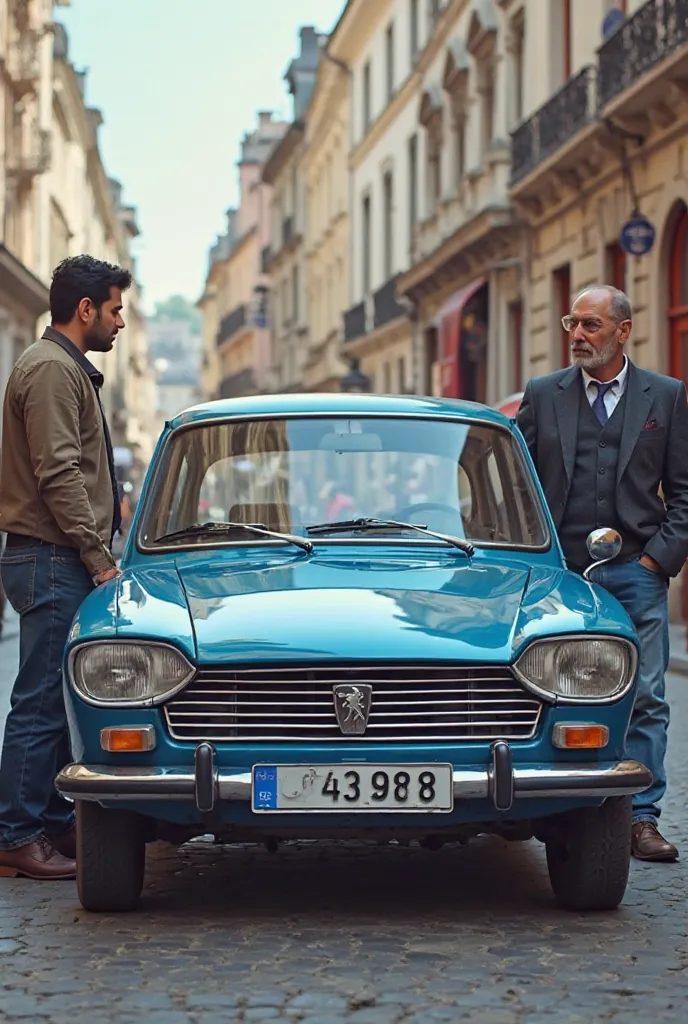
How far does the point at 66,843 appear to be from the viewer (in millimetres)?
6828

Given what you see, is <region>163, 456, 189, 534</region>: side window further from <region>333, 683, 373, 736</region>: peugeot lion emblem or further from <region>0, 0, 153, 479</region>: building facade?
<region>0, 0, 153, 479</region>: building facade

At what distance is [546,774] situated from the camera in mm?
5453

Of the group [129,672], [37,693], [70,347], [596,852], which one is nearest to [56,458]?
[70,347]

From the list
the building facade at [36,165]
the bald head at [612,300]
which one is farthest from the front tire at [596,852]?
the building facade at [36,165]

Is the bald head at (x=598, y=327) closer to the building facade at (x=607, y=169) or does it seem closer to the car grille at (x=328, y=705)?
the car grille at (x=328, y=705)

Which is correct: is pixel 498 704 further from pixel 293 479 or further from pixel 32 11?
pixel 32 11

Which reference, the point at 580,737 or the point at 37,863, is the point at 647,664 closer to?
the point at 580,737

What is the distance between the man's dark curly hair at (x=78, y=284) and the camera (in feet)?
22.5

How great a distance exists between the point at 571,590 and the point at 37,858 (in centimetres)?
198

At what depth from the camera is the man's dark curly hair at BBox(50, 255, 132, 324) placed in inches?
270

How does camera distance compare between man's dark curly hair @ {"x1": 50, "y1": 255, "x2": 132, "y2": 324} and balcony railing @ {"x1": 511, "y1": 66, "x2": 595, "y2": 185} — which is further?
balcony railing @ {"x1": 511, "y1": 66, "x2": 595, "y2": 185}

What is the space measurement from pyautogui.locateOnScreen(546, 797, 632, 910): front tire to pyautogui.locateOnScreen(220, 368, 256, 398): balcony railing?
247 feet

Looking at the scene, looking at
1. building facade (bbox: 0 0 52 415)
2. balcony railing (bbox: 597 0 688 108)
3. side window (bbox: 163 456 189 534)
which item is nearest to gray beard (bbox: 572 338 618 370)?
side window (bbox: 163 456 189 534)

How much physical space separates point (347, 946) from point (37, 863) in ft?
5.21
